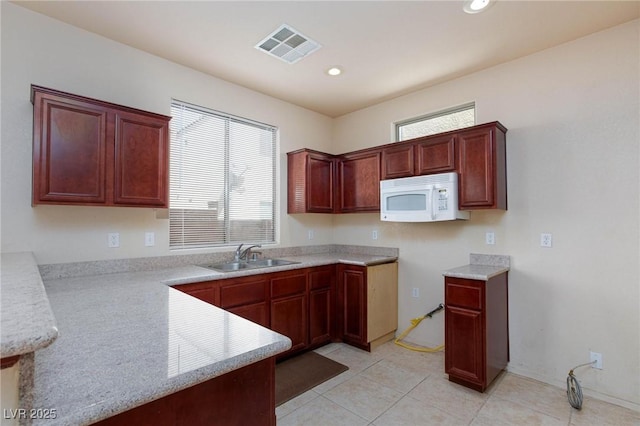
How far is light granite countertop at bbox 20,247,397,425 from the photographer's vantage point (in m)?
0.73

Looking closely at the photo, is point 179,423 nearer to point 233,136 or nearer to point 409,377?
point 409,377

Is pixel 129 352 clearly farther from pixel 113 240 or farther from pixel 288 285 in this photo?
pixel 288 285

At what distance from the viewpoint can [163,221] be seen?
2.77 m

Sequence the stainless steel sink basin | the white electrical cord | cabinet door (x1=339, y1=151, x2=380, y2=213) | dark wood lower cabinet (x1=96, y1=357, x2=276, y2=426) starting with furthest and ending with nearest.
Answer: cabinet door (x1=339, y1=151, x2=380, y2=213) → the stainless steel sink basin → the white electrical cord → dark wood lower cabinet (x1=96, y1=357, x2=276, y2=426)

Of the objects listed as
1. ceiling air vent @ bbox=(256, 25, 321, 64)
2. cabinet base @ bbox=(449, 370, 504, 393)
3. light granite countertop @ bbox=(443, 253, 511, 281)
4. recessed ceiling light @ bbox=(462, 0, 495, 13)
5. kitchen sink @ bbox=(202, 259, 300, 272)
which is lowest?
cabinet base @ bbox=(449, 370, 504, 393)

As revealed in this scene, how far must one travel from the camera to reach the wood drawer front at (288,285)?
113 inches

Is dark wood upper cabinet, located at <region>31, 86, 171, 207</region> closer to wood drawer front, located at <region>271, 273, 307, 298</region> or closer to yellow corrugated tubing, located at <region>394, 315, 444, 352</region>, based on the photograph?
wood drawer front, located at <region>271, 273, 307, 298</region>

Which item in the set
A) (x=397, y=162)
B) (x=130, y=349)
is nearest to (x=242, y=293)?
(x=130, y=349)

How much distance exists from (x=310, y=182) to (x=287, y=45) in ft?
4.95

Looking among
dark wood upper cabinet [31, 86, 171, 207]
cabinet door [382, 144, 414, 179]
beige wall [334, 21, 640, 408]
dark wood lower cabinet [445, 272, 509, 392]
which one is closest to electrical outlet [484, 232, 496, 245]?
beige wall [334, 21, 640, 408]

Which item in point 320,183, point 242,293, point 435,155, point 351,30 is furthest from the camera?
point 320,183

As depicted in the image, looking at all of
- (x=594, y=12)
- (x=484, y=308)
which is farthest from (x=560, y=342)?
(x=594, y=12)

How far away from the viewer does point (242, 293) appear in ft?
8.59

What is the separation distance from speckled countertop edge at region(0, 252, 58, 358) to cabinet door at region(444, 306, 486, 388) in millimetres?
2591
